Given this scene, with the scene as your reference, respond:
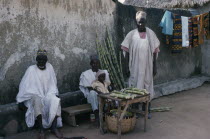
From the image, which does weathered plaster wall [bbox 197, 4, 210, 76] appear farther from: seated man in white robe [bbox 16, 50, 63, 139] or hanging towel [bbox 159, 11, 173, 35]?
seated man in white robe [bbox 16, 50, 63, 139]

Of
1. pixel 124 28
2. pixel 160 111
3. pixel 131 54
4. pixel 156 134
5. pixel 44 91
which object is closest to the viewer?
pixel 156 134

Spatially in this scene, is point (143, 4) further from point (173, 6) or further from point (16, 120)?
point (16, 120)

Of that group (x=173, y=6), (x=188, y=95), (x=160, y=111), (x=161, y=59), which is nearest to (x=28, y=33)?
(x=160, y=111)

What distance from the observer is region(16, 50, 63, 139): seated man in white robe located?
4.34 metres

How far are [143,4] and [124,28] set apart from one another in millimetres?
4085

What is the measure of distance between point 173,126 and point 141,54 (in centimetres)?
154

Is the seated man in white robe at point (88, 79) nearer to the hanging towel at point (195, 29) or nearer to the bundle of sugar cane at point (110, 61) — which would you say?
the bundle of sugar cane at point (110, 61)

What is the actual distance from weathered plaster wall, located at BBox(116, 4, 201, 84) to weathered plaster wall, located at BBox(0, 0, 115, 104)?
420 millimetres

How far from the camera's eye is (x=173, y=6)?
363 inches

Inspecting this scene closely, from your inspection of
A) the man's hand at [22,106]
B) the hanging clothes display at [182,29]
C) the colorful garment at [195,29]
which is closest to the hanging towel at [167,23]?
the hanging clothes display at [182,29]

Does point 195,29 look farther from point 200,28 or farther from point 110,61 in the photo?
point 110,61

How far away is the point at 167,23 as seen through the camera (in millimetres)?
7023

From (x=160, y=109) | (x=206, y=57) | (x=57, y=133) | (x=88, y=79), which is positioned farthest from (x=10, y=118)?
(x=206, y=57)

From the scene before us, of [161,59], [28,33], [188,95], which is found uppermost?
[28,33]
